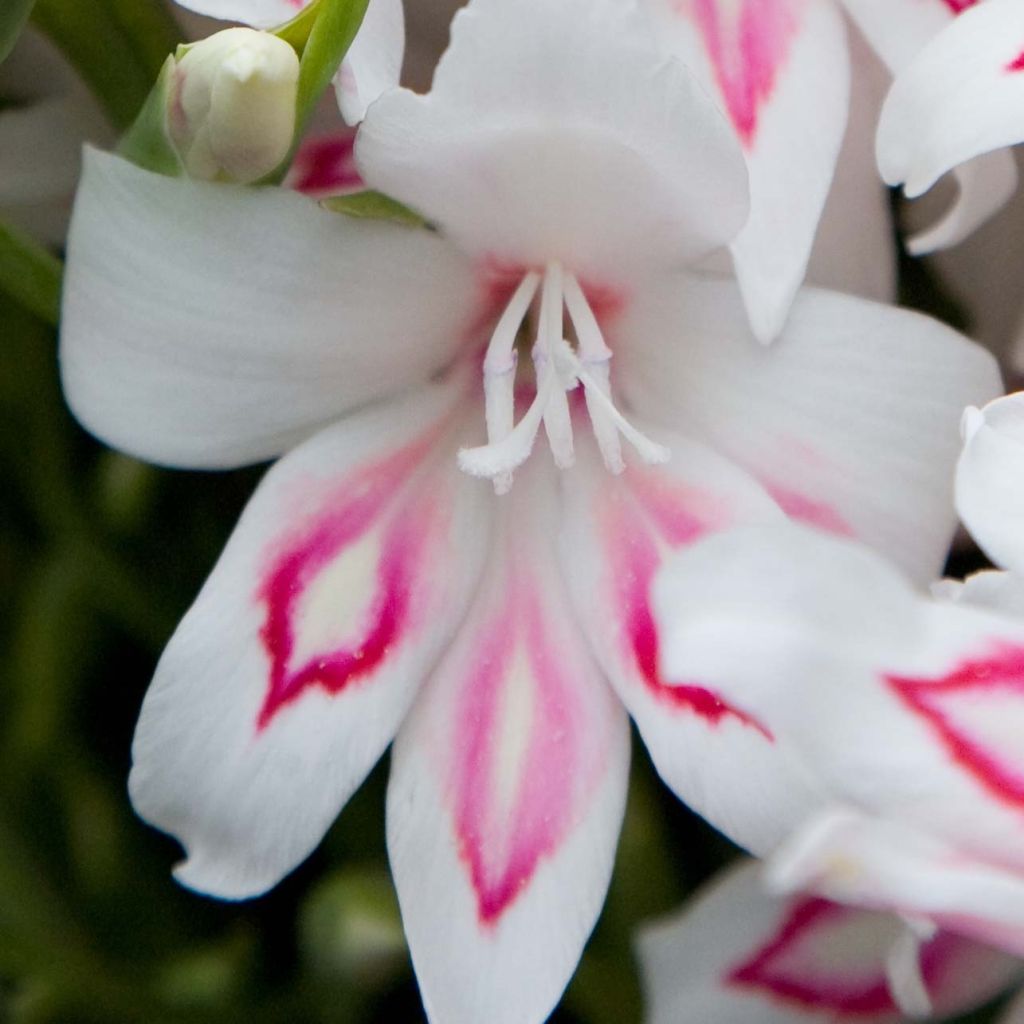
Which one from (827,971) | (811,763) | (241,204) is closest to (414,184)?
(241,204)

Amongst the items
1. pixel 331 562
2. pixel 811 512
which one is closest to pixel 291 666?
pixel 331 562

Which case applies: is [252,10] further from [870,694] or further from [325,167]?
[870,694]

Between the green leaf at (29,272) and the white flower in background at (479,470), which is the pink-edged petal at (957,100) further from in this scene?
the green leaf at (29,272)

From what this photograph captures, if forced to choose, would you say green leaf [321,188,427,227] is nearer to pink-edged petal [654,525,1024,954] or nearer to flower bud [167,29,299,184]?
flower bud [167,29,299,184]

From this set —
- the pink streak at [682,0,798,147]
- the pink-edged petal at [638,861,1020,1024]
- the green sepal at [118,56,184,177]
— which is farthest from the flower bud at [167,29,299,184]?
the pink-edged petal at [638,861,1020,1024]

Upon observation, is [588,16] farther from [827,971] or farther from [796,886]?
[827,971]

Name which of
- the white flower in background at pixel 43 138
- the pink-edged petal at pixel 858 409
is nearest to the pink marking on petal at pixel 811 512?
the pink-edged petal at pixel 858 409
